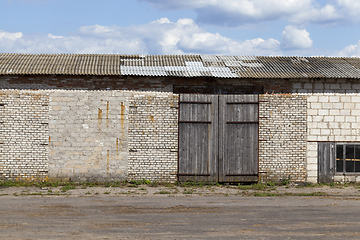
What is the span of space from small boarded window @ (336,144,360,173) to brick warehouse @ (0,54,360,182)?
3 centimetres

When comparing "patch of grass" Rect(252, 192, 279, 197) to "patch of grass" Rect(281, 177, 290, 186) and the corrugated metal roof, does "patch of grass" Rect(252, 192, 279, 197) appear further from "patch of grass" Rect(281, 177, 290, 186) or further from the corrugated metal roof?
the corrugated metal roof

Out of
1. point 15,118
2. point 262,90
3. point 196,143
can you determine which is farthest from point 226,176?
point 15,118

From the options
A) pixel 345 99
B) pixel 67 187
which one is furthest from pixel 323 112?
pixel 67 187

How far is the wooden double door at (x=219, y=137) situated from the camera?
41.6 ft

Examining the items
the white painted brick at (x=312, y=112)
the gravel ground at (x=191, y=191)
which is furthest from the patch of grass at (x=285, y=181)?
the white painted brick at (x=312, y=112)

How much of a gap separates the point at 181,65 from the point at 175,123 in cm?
225

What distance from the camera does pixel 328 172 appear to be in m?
13.1

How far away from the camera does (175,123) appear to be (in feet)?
41.6

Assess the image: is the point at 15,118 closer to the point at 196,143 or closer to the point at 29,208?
the point at 29,208

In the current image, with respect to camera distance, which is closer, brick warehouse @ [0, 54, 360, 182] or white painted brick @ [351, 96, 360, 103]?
brick warehouse @ [0, 54, 360, 182]

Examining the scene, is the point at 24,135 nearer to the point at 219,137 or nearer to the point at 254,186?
the point at 219,137

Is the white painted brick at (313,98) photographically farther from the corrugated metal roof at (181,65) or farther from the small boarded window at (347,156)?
the small boarded window at (347,156)

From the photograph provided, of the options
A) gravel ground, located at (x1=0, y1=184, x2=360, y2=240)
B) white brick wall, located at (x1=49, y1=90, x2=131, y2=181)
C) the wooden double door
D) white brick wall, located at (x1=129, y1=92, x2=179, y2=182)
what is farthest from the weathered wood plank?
white brick wall, located at (x1=49, y1=90, x2=131, y2=181)

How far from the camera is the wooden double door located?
1269cm
